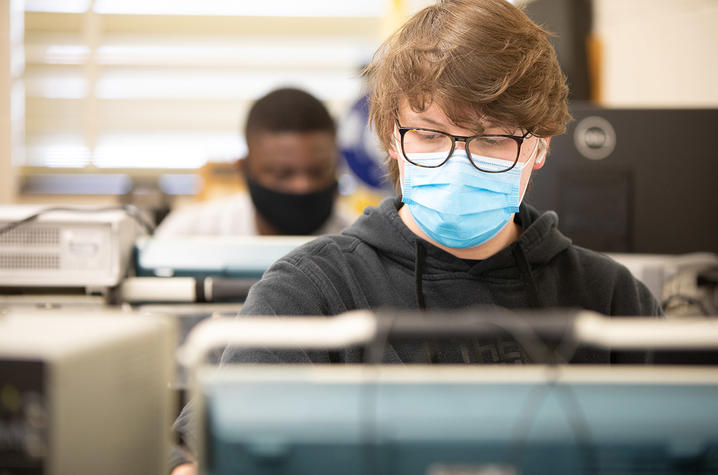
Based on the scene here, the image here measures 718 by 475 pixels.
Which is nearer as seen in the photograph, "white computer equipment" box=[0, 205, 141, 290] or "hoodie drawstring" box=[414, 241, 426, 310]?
"hoodie drawstring" box=[414, 241, 426, 310]

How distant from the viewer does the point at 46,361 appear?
0.45 metres

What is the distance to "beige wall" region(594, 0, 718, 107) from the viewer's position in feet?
9.06

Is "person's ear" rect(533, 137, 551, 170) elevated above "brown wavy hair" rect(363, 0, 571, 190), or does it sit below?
below

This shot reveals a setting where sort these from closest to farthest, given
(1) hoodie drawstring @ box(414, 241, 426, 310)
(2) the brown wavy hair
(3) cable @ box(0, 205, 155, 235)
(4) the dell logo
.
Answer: (2) the brown wavy hair
(1) hoodie drawstring @ box(414, 241, 426, 310)
(3) cable @ box(0, 205, 155, 235)
(4) the dell logo

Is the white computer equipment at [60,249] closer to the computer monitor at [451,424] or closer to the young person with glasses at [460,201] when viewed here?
the young person with glasses at [460,201]

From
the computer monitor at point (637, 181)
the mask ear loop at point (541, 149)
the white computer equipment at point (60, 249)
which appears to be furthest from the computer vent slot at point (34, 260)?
the computer monitor at point (637, 181)

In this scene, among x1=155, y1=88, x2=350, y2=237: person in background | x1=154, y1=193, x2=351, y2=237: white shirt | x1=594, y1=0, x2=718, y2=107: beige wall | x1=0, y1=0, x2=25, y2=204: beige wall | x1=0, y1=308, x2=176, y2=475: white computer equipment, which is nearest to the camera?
x1=0, y1=308, x2=176, y2=475: white computer equipment

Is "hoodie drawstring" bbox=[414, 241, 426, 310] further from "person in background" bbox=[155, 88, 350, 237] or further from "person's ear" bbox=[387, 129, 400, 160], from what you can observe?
"person in background" bbox=[155, 88, 350, 237]

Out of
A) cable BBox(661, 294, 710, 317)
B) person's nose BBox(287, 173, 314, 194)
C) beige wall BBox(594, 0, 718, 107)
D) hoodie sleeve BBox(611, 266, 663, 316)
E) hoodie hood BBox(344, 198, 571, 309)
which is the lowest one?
cable BBox(661, 294, 710, 317)

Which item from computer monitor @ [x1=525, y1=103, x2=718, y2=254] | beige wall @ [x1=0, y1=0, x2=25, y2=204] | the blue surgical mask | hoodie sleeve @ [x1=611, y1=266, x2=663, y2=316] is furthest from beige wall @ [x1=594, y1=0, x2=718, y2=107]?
beige wall @ [x1=0, y1=0, x2=25, y2=204]

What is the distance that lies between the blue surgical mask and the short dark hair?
1114mm

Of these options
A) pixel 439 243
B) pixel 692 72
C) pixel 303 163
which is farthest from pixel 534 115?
pixel 692 72

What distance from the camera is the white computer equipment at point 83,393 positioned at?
1.47 feet

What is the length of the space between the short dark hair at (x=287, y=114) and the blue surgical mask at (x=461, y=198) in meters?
1.11
